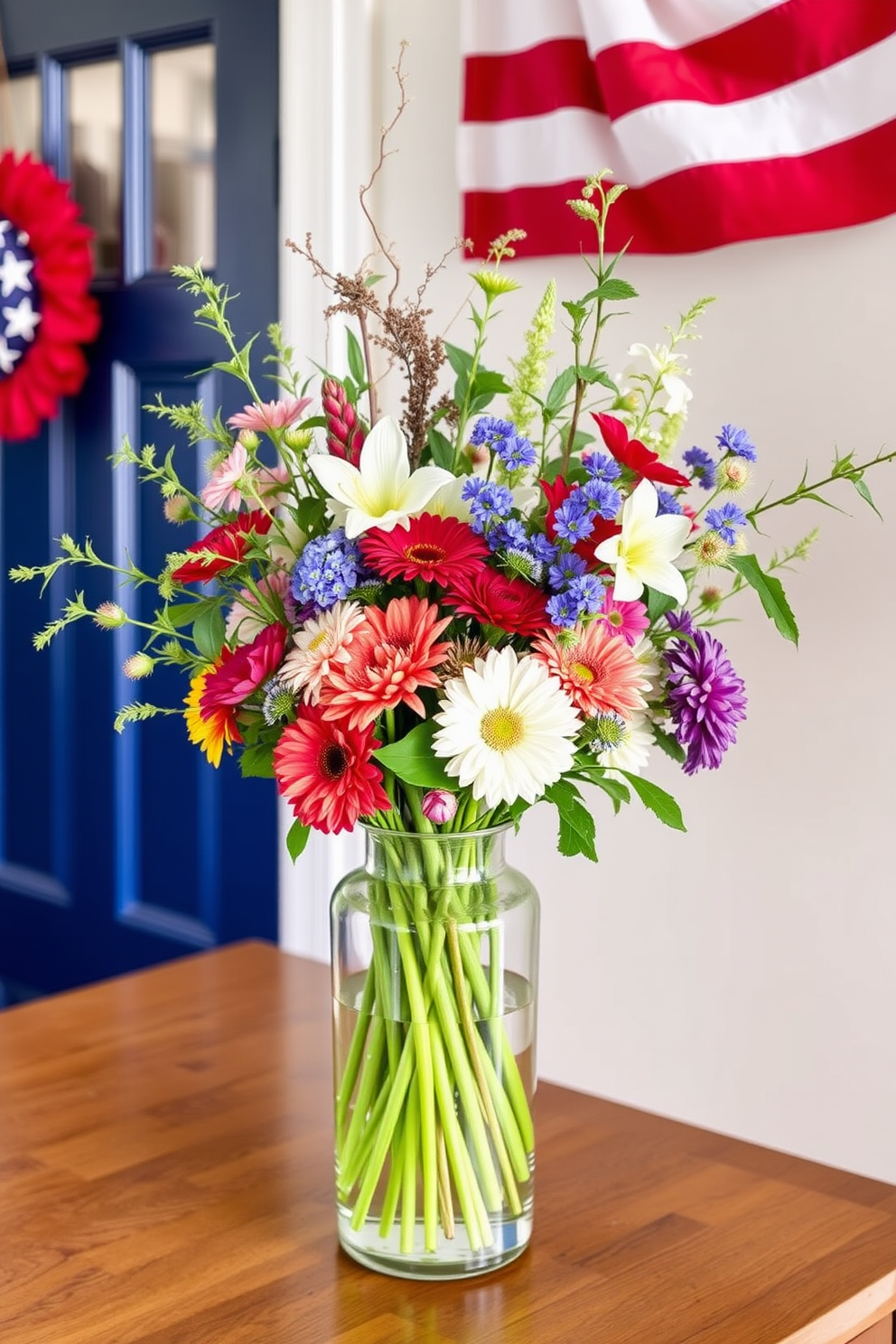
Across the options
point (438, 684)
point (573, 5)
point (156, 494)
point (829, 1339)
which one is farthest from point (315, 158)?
point (829, 1339)

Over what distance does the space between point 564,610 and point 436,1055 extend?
0.29m

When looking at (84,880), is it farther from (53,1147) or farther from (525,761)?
(525,761)

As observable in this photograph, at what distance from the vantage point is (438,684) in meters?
0.84

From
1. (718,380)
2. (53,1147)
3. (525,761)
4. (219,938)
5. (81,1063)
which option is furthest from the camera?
(219,938)

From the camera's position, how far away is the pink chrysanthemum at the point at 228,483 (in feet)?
2.90

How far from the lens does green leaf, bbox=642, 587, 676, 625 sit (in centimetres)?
89

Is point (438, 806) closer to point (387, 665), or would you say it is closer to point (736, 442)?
point (387, 665)

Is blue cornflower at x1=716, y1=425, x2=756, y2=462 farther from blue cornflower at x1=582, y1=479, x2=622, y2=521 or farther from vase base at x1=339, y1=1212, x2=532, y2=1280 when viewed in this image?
vase base at x1=339, y1=1212, x2=532, y2=1280

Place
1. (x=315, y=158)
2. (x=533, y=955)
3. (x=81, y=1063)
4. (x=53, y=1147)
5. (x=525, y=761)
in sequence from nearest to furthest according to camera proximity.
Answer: (x=525, y=761), (x=533, y=955), (x=53, y=1147), (x=81, y=1063), (x=315, y=158)

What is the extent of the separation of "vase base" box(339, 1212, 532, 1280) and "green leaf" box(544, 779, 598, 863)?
0.26 metres

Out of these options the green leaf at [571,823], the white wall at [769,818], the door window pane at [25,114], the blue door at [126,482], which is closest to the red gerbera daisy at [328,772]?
the green leaf at [571,823]

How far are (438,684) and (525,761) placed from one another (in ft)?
0.23

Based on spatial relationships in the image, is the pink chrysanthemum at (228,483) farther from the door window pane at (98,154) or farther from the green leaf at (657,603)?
the door window pane at (98,154)

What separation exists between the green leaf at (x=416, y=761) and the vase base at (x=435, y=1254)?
0.96 ft
